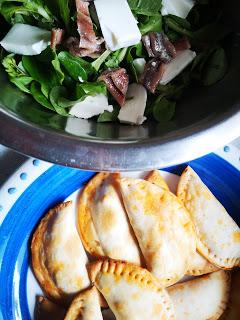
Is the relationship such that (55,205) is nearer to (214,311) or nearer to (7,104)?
(7,104)

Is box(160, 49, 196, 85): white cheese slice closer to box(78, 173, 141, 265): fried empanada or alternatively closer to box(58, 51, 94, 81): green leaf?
box(58, 51, 94, 81): green leaf

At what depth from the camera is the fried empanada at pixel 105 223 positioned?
4.21 feet

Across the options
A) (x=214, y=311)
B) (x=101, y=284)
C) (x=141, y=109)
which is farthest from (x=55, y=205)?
(x=214, y=311)

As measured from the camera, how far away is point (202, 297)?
4.35 ft

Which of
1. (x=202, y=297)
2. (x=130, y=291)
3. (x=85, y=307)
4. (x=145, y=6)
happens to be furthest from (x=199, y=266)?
(x=145, y=6)

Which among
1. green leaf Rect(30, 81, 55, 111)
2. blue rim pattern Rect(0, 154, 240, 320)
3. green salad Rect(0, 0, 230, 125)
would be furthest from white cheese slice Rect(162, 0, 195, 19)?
blue rim pattern Rect(0, 154, 240, 320)

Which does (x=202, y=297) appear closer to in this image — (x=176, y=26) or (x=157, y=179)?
(x=157, y=179)

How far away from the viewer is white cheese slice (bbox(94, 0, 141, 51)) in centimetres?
107

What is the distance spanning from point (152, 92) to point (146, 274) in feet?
1.48

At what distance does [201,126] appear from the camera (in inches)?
36.9

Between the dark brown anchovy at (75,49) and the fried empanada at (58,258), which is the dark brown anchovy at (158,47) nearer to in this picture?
the dark brown anchovy at (75,49)

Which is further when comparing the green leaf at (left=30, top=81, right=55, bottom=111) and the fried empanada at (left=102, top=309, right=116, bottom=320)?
the fried empanada at (left=102, top=309, right=116, bottom=320)

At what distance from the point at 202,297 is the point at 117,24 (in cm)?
72

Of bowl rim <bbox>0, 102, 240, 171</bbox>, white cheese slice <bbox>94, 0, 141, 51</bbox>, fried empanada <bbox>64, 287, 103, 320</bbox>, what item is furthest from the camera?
fried empanada <bbox>64, 287, 103, 320</bbox>
